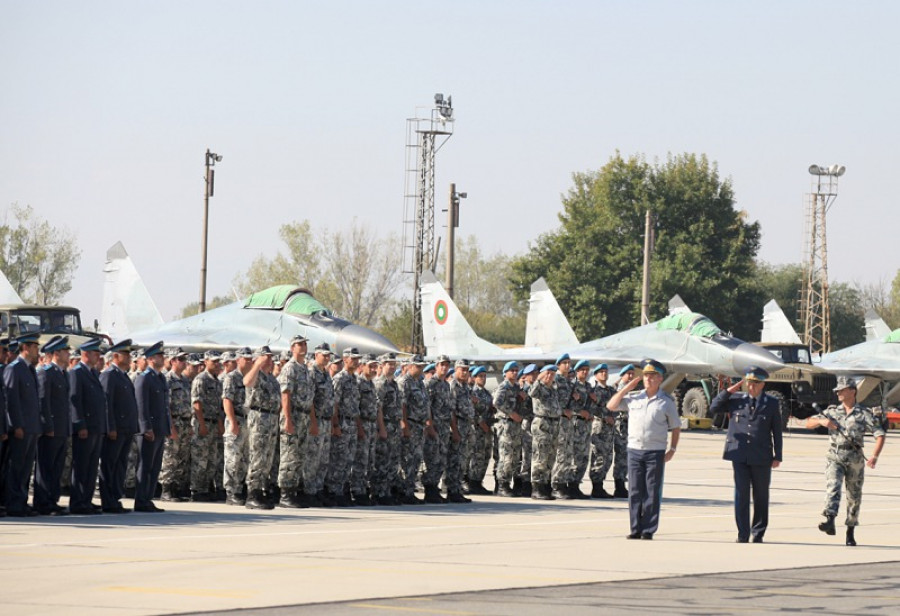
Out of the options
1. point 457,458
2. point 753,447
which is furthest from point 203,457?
point 753,447

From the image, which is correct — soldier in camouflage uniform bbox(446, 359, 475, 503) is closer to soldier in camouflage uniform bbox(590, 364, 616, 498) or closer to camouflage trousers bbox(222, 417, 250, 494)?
soldier in camouflage uniform bbox(590, 364, 616, 498)

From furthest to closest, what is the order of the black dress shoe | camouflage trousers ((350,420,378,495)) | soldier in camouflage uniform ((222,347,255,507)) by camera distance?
camouflage trousers ((350,420,378,495)) → soldier in camouflage uniform ((222,347,255,507)) → the black dress shoe

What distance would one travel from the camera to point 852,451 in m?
13.7

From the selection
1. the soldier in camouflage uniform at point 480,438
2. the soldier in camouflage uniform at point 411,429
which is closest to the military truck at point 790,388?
the soldier in camouflage uniform at point 480,438

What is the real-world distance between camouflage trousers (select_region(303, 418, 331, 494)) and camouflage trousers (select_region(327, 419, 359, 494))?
214mm

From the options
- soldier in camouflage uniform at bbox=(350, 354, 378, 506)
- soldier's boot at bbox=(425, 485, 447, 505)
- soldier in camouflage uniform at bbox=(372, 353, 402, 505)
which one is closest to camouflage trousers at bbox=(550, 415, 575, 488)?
soldier's boot at bbox=(425, 485, 447, 505)

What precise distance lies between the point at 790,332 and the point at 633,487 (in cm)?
4359

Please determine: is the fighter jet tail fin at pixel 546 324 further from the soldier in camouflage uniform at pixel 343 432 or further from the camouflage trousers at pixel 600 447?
the soldier in camouflage uniform at pixel 343 432

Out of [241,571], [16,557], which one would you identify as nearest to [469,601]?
[241,571]

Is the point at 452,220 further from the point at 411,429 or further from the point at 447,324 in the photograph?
the point at 411,429

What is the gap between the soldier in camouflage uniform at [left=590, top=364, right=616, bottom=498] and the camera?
18859 mm

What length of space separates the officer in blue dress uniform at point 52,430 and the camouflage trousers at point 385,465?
12.5ft

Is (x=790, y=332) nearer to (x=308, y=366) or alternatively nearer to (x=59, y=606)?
(x=308, y=366)

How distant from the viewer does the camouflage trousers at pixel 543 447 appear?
59.8 ft
